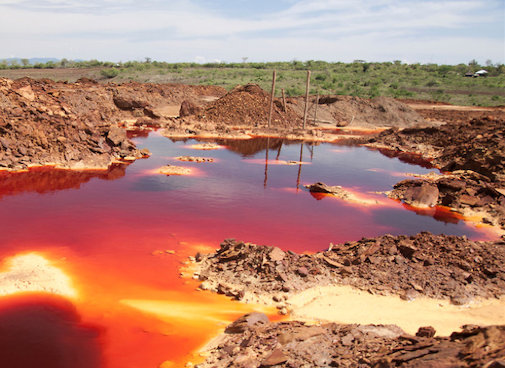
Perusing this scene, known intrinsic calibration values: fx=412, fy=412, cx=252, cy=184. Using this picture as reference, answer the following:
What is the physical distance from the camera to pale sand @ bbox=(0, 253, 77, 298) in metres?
7.23

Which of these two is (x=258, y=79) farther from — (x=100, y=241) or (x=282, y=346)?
(x=282, y=346)

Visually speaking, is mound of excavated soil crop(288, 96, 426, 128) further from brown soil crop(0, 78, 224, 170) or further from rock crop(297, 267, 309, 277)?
rock crop(297, 267, 309, 277)

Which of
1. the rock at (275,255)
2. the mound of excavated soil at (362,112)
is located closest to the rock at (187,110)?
the mound of excavated soil at (362,112)

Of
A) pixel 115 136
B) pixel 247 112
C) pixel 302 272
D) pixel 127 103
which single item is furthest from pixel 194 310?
pixel 127 103

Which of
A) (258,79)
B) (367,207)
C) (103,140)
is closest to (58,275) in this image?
(367,207)

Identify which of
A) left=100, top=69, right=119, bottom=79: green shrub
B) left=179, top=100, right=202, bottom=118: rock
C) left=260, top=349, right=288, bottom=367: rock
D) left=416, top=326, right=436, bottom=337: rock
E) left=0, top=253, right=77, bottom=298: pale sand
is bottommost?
left=0, top=253, right=77, bottom=298: pale sand

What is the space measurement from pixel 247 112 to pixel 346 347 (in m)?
30.3

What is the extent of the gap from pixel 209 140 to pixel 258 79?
3689cm

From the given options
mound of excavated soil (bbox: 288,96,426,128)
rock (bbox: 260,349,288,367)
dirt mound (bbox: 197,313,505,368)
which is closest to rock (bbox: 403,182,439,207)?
dirt mound (bbox: 197,313,505,368)

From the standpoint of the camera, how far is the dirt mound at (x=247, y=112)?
109 ft

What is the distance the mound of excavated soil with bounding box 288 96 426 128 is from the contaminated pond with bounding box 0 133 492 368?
20049 millimetres

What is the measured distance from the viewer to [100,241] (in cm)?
938

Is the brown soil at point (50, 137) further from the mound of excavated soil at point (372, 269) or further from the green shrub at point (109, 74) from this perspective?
the green shrub at point (109, 74)

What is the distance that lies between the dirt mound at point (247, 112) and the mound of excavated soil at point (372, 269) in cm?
2482
